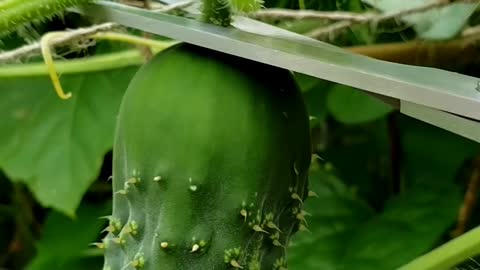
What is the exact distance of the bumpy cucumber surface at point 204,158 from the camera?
0.61 meters

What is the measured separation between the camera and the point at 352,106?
136 cm

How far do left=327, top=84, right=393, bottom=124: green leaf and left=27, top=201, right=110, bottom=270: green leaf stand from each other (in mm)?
430

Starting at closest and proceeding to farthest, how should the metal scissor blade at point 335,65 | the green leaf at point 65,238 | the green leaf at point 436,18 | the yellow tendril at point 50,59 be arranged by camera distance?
the metal scissor blade at point 335,65
the yellow tendril at point 50,59
the green leaf at point 436,18
the green leaf at point 65,238

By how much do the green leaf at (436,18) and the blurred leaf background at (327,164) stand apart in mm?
10

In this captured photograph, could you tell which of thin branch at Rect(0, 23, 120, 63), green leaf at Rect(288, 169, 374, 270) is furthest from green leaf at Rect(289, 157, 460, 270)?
thin branch at Rect(0, 23, 120, 63)

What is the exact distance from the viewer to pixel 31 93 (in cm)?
148

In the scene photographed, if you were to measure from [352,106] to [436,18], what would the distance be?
1.22 ft

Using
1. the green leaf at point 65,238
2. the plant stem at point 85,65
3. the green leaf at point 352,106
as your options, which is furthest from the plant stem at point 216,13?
the green leaf at point 65,238

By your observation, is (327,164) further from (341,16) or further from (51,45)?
(51,45)

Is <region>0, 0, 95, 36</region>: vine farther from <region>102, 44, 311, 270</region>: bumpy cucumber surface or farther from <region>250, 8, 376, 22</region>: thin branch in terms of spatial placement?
<region>250, 8, 376, 22</region>: thin branch

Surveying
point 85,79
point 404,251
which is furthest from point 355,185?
point 85,79

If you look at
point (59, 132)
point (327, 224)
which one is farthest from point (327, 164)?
point (59, 132)

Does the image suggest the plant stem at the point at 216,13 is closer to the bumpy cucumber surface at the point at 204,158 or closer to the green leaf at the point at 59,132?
the bumpy cucumber surface at the point at 204,158

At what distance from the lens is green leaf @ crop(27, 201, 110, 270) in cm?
146
